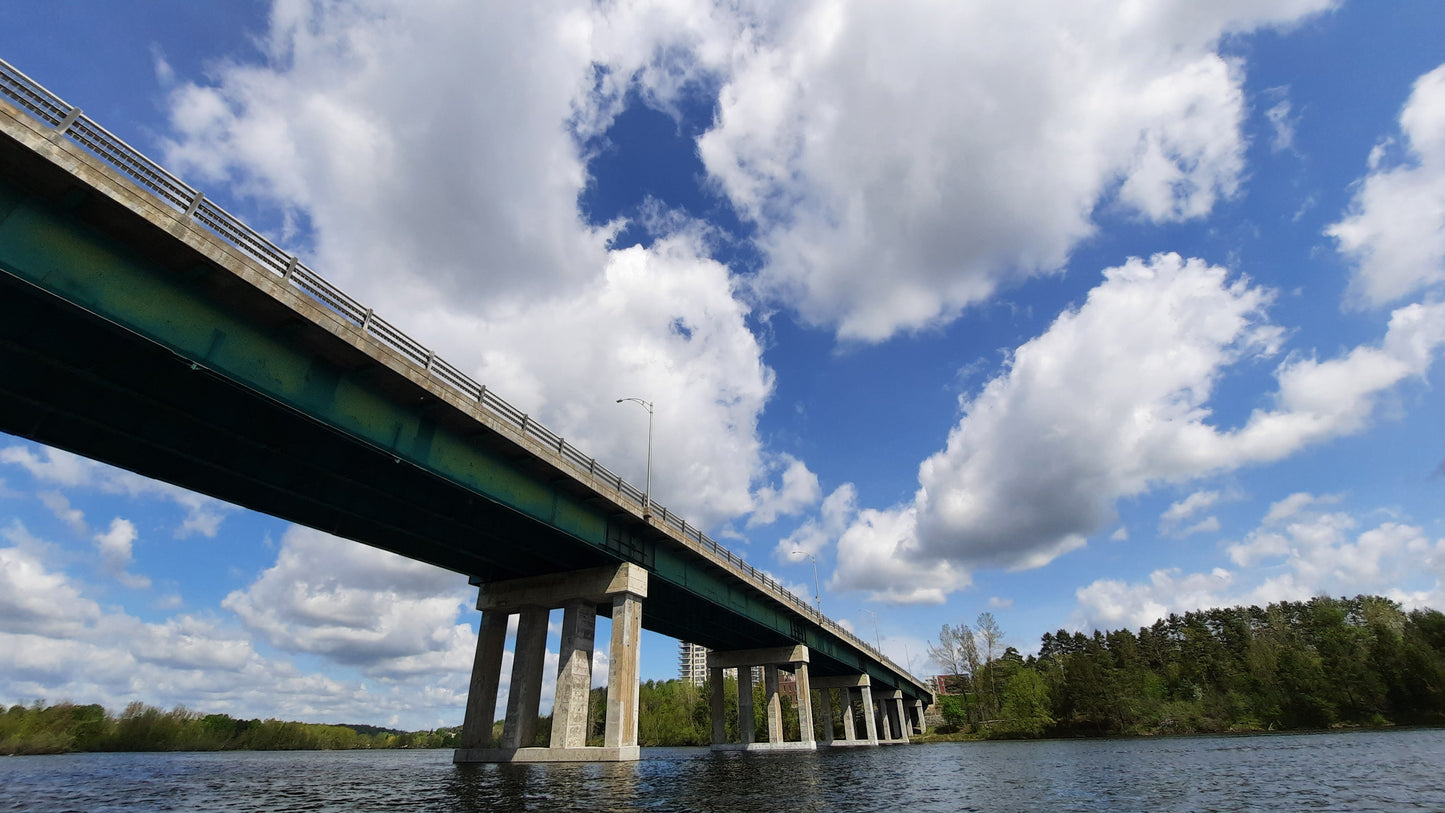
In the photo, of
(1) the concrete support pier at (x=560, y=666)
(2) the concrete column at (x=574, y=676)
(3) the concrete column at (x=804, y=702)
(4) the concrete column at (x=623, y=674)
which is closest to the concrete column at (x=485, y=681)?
(1) the concrete support pier at (x=560, y=666)

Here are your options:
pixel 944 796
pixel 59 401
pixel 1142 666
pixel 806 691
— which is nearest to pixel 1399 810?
pixel 944 796

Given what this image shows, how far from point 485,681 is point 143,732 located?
367ft

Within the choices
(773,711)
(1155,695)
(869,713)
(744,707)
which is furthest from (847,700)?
(1155,695)

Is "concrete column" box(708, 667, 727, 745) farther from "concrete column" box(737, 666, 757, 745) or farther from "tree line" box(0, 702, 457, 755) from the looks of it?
"tree line" box(0, 702, 457, 755)

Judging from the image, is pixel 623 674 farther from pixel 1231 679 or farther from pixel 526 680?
pixel 1231 679

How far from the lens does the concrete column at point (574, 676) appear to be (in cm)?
3128

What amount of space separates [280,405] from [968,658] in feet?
376

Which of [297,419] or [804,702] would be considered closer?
[297,419]

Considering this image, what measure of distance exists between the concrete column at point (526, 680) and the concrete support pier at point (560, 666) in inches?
2.1

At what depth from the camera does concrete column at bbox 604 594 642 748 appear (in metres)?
31.3

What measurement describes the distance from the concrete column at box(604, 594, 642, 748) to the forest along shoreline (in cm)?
8008

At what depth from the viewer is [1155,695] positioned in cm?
8475

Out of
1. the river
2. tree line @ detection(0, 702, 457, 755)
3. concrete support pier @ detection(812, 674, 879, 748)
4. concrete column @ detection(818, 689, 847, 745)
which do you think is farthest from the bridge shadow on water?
tree line @ detection(0, 702, 457, 755)

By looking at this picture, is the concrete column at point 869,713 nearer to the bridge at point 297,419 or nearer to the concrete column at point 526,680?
the bridge at point 297,419
